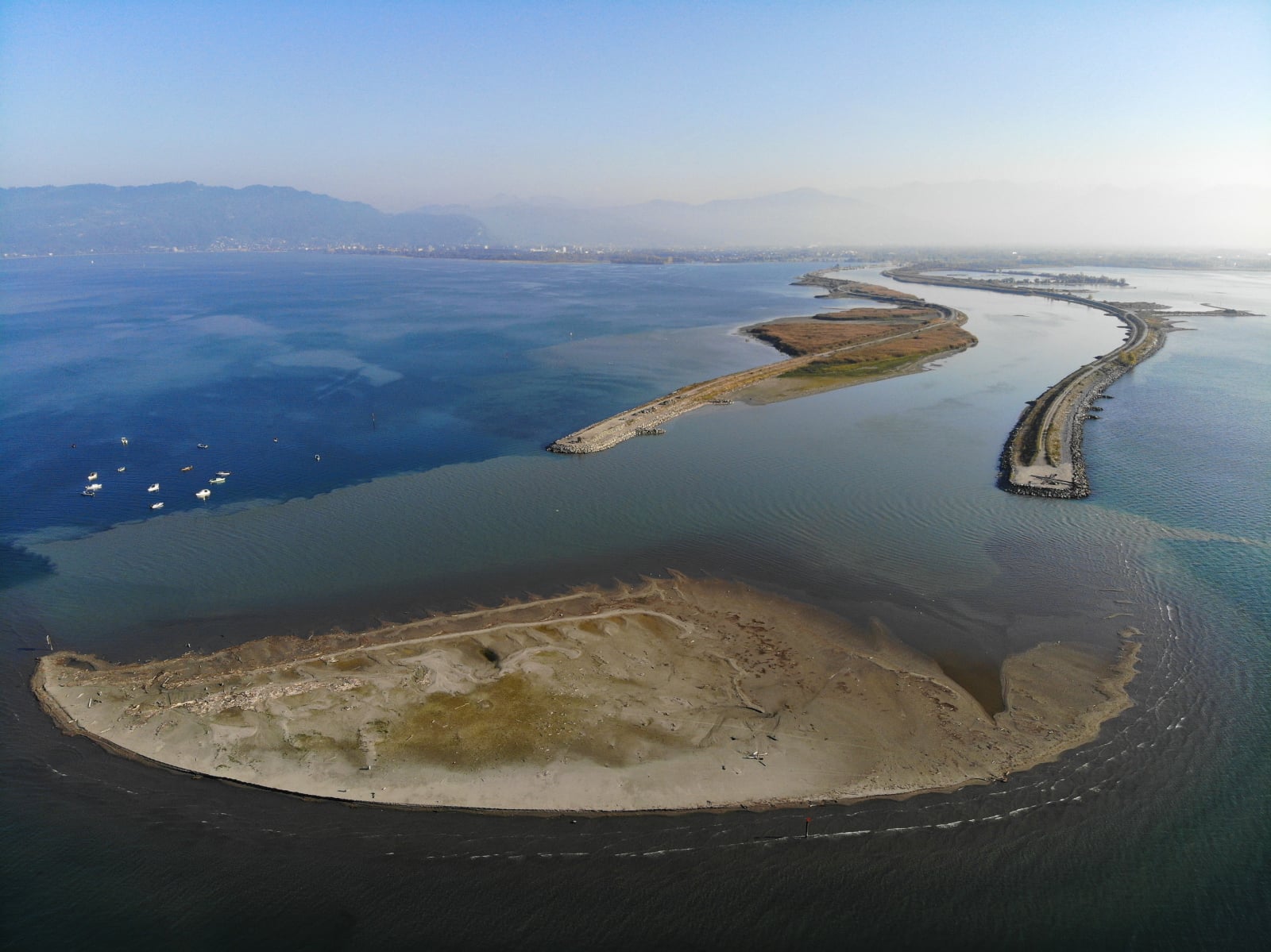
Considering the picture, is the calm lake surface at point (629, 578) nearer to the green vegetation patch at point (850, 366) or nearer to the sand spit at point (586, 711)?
the sand spit at point (586, 711)

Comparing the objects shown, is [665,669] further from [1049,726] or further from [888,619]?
[1049,726]

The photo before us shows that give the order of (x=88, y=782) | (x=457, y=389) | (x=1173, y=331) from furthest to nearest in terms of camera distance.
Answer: (x=1173, y=331) → (x=457, y=389) → (x=88, y=782)

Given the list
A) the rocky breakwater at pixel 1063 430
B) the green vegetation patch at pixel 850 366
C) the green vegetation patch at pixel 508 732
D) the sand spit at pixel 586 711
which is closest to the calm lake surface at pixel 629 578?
the sand spit at pixel 586 711

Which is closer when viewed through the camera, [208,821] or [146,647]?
[208,821]

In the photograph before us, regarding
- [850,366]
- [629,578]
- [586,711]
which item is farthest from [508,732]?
[850,366]

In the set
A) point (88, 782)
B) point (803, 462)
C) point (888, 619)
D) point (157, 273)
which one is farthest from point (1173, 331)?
point (157, 273)
